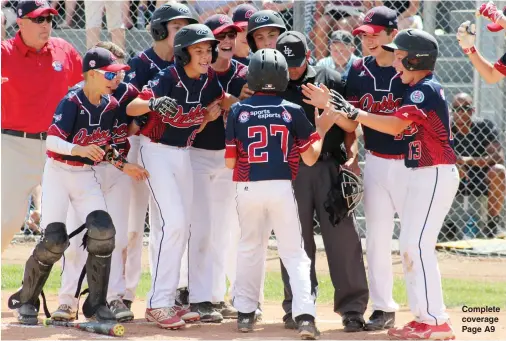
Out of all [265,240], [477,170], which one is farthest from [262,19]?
[477,170]

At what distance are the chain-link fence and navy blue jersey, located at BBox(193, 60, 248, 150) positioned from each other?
9.18 feet

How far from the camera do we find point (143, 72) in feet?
20.9

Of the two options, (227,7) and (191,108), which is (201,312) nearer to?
(191,108)

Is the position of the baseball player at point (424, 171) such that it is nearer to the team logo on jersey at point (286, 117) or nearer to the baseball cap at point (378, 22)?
the team logo on jersey at point (286, 117)

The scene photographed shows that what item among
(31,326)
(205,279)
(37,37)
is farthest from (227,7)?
(31,326)

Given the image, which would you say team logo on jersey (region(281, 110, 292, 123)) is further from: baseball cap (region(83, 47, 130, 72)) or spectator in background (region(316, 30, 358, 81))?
spectator in background (region(316, 30, 358, 81))

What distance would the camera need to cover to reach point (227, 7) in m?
9.88

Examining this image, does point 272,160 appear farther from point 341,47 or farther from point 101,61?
point 341,47

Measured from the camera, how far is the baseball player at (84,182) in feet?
19.1

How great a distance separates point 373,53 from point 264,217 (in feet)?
4.38

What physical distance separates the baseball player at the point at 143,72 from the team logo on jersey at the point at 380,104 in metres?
1.30

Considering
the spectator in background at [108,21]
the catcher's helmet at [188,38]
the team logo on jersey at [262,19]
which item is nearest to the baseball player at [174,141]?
the catcher's helmet at [188,38]

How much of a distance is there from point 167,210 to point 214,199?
25.0 inches

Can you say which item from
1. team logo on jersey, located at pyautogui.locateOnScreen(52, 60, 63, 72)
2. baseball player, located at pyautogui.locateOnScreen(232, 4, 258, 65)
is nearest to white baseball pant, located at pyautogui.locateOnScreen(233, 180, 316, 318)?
baseball player, located at pyautogui.locateOnScreen(232, 4, 258, 65)
